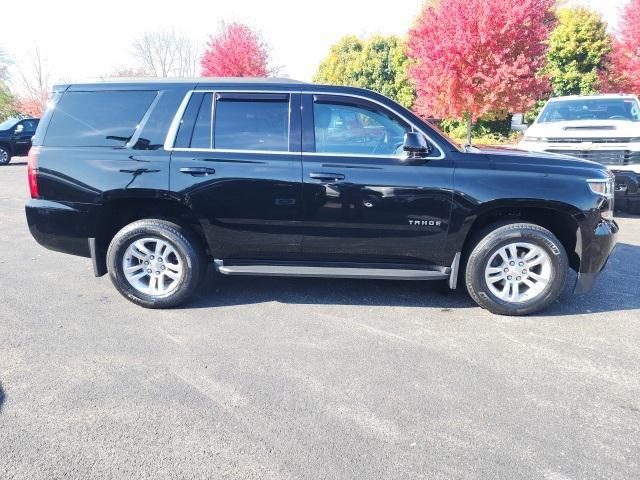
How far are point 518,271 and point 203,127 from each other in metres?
3.01

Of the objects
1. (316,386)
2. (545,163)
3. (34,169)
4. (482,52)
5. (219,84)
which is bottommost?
(316,386)

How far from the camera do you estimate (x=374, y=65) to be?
25859mm

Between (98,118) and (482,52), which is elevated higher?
(482,52)

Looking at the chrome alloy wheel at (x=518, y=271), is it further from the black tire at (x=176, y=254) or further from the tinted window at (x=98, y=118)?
the tinted window at (x=98, y=118)

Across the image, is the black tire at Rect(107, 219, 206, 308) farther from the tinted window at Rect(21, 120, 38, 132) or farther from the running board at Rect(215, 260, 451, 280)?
the tinted window at Rect(21, 120, 38, 132)

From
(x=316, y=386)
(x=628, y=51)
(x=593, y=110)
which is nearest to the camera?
(x=316, y=386)

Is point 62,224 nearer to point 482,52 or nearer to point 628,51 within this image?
point 482,52

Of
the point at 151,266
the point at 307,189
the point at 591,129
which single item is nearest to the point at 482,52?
the point at 591,129

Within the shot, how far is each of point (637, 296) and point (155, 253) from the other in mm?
4578

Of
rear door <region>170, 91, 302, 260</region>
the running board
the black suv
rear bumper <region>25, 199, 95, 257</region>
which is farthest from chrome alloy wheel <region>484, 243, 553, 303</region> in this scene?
rear bumper <region>25, 199, 95, 257</region>

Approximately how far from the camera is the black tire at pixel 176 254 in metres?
4.07

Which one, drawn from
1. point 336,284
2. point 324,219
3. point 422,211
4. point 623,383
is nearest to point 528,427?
point 623,383

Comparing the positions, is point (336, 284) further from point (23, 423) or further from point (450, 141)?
point (23, 423)

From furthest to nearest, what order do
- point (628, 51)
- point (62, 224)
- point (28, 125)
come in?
point (28, 125)
point (628, 51)
point (62, 224)
